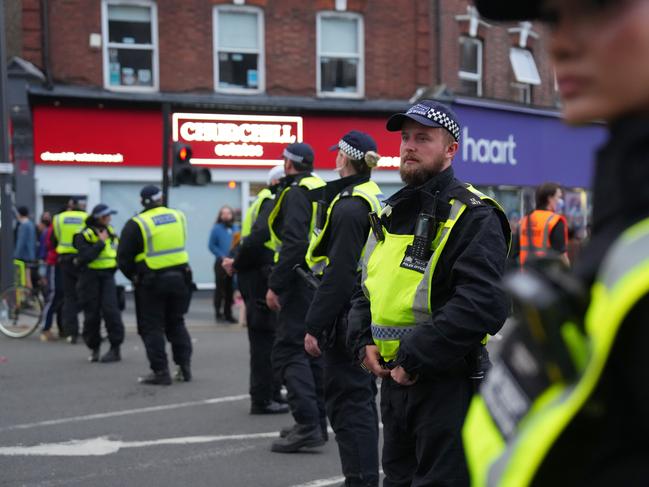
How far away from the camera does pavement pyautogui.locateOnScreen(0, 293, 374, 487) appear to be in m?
5.98

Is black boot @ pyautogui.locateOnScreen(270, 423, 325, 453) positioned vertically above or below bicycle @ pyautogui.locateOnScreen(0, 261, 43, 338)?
above

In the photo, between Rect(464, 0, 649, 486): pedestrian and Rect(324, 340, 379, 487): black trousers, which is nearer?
Rect(464, 0, 649, 486): pedestrian

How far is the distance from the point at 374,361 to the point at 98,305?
7931mm

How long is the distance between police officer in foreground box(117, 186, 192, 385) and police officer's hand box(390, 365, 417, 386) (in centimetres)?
600

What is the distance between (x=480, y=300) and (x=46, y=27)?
17527 mm

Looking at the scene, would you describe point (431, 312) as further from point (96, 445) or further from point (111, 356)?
point (111, 356)

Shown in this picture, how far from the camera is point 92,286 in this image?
1117 centimetres

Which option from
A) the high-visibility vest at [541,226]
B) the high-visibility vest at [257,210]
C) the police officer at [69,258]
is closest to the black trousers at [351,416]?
the high-visibility vest at [257,210]

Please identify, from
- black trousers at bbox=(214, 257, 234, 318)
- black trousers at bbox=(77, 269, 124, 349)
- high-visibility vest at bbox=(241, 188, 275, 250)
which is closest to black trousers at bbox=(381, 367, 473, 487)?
high-visibility vest at bbox=(241, 188, 275, 250)

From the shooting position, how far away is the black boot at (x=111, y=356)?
10938 millimetres

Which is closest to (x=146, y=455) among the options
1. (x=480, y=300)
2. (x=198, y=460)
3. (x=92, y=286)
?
(x=198, y=460)

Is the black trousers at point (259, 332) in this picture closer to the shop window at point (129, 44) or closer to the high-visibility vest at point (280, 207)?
the high-visibility vest at point (280, 207)

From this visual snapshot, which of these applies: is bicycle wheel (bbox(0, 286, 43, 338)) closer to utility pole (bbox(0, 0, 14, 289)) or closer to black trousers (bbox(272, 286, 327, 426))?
utility pole (bbox(0, 0, 14, 289))

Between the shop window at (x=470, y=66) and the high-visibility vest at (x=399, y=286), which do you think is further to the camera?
the shop window at (x=470, y=66)
